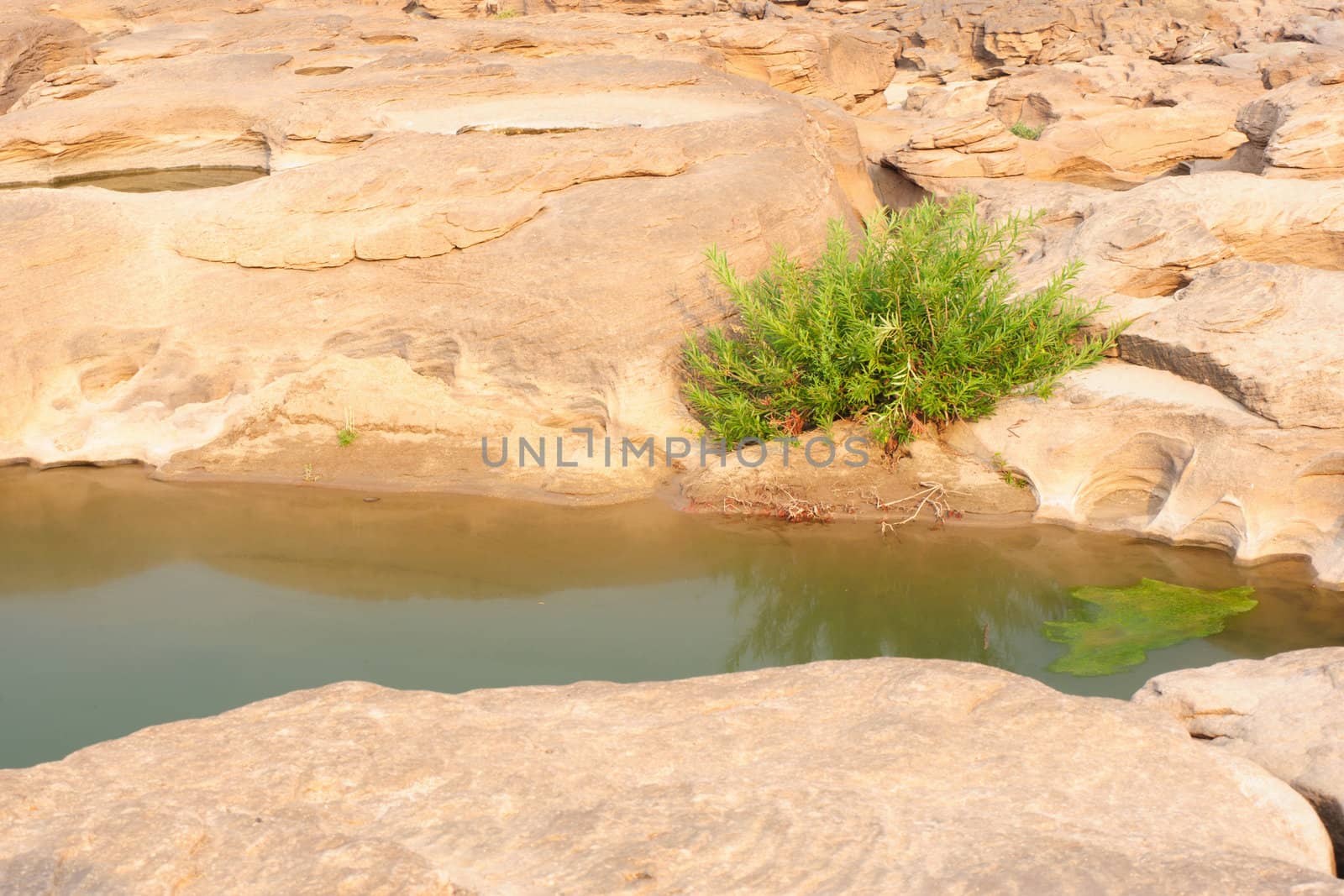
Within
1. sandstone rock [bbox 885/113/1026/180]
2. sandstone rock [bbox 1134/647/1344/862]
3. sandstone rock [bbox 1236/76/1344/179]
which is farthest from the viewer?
sandstone rock [bbox 885/113/1026/180]

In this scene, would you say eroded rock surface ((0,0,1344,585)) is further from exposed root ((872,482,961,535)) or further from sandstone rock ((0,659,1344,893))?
sandstone rock ((0,659,1344,893))

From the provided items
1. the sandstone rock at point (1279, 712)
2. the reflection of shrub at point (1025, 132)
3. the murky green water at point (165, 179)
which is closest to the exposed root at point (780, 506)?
the sandstone rock at point (1279, 712)

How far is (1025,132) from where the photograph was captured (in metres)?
14.2

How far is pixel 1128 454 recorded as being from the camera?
750cm

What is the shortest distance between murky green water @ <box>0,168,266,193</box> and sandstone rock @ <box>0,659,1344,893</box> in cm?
870

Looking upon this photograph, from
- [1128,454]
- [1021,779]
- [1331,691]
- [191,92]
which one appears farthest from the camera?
[191,92]

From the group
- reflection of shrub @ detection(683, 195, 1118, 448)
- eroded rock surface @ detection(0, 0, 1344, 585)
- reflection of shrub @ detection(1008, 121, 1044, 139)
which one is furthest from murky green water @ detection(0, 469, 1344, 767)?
reflection of shrub @ detection(1008, 121, 1044, 139)

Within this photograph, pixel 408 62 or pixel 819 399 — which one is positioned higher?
pixel 408 62

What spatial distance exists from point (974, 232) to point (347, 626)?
4.36 metres

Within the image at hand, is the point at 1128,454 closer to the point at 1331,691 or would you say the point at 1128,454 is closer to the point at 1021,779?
the point at 1331,691

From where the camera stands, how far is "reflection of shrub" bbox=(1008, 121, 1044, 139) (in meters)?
14.0

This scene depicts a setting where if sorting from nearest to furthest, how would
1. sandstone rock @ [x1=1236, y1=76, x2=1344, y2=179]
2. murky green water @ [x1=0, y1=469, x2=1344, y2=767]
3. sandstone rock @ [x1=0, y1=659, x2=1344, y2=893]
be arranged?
sandstone rock @ [x1=0, y1=659, x2=1344, y2=893], murky green water @ [x1=0, y1=469, x2=1344, y2=767], sandstone rock @ [x1=1236, y1=76, x2=1344, y2=179]

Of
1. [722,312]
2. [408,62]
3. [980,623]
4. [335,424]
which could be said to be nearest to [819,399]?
[722,312]

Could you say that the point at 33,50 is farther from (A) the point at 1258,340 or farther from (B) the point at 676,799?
(B) the point at 676,799
